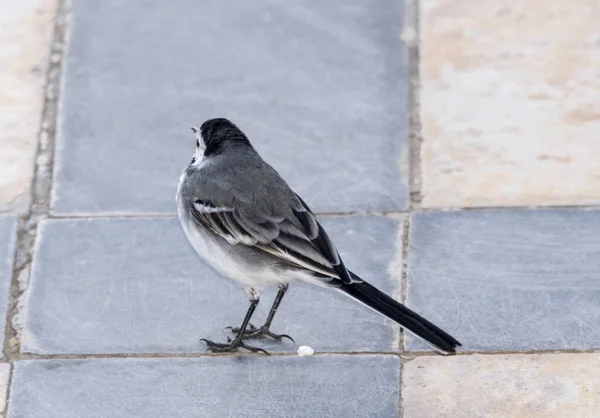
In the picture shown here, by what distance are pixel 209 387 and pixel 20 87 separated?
283 centimetres

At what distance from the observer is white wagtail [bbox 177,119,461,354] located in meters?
5.86

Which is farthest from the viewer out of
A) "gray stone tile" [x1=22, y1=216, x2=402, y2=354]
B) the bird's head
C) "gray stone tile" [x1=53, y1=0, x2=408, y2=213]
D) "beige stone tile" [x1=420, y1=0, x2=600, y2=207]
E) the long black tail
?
"gray stone tile" [x1=53, y1=0, x2=408, y2=213]

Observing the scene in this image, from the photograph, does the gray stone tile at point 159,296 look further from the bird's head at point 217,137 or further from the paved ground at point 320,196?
the bird's head at point 217,137

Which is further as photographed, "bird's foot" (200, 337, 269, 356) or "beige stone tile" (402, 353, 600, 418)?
"bird's foot" (200, 337, 269, 356)

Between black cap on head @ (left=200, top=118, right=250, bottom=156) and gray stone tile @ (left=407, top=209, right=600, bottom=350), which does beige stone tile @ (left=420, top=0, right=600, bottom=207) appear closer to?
gray stone tile @ (left=407, top=209, right=600, bottom=350)

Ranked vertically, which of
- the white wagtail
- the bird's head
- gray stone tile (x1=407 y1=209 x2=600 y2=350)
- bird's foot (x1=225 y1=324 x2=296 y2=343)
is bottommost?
bird's foot (x1=225 y1=324 x2=296 y2=343)

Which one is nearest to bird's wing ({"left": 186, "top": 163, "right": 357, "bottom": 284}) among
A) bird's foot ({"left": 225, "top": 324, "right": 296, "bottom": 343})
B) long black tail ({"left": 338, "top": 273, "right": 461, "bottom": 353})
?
long black tail ({"left": 338, "top": 273, "right": 461, "bottom": 353})

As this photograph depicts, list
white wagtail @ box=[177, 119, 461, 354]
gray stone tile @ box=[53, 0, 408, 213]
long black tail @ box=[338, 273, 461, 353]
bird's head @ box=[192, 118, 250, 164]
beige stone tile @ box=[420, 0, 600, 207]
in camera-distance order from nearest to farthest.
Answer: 1. long black tail @ box=[338, 273, 461, 353]
2. white wagtail @ box=[177, 119, 461, 354]
3. bird's head @ box=[192, 118, 250, 164]
4. beige stone tile @ box=[420, 0, 600, 207]
5. gray stone tile @ box=[53, 0, 408, 213]

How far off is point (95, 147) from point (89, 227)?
73 cm

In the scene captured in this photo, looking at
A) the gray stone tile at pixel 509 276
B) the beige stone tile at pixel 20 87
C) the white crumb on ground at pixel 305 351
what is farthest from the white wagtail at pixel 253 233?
the beige stone tile at pixel 20 87

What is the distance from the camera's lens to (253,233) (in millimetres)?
6082

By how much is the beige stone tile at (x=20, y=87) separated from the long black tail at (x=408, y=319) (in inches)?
91.5

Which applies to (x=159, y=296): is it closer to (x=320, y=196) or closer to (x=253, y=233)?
(x=253, y=233)

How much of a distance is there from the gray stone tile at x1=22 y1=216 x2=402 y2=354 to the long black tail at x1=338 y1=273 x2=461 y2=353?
48 cm
